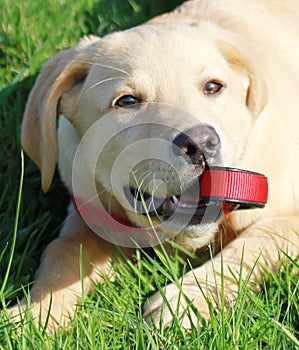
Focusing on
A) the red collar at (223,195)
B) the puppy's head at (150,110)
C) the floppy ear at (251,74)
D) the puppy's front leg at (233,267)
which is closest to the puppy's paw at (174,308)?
the puppy's front leg at (233,267)

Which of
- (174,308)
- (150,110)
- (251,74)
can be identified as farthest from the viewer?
(251,74)

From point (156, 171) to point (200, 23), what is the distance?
94 cm

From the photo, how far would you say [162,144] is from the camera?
287cm

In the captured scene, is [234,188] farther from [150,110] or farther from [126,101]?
[126,101]

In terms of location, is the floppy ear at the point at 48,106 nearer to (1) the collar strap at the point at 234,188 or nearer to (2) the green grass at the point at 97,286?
(2) the green grass at the point at 97,286

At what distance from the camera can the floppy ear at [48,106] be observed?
10.6 feet

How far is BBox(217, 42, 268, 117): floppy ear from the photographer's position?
329 cm

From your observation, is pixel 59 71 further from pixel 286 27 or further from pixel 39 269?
pixel 286 27

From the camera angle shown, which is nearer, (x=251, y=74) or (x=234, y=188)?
(x=234, y=188)

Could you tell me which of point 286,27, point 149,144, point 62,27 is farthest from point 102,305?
point 62,27

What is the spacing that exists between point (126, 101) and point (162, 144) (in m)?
0.35

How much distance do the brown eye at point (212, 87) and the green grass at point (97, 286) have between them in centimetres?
69

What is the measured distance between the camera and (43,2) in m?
5.13

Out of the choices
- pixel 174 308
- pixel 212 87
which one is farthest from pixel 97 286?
pixel 212 87
